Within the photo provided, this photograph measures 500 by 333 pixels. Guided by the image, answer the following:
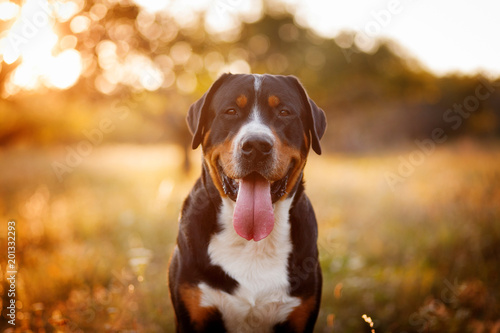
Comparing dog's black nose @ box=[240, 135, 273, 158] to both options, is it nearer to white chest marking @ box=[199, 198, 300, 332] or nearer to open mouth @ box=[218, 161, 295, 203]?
open mouth @ box=[218, 161, 295, 203]

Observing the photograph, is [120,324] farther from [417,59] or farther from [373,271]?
[417,59]

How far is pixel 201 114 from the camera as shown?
2857 mm

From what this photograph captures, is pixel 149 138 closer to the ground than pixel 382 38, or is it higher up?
closer to the ground

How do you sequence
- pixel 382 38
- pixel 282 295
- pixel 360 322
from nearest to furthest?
pixel 282 295 → pixel 360 322 → pixel 382 38

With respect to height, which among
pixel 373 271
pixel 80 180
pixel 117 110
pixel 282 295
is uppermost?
pixel 282 295

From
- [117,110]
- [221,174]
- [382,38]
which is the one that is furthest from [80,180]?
[382,38]

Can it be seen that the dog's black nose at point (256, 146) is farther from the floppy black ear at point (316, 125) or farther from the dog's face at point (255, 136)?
the floppy black ear at point (316, 125)

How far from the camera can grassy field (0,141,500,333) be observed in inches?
138

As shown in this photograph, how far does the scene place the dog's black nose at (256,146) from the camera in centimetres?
237

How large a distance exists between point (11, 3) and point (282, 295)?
23.2ft

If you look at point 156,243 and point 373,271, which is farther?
point 156,243

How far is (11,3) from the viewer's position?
257 inches

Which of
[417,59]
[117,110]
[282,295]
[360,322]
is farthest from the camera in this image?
[417,59]

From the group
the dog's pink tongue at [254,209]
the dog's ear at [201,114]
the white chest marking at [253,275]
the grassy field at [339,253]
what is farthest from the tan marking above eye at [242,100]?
the grassy field at [339,253]
